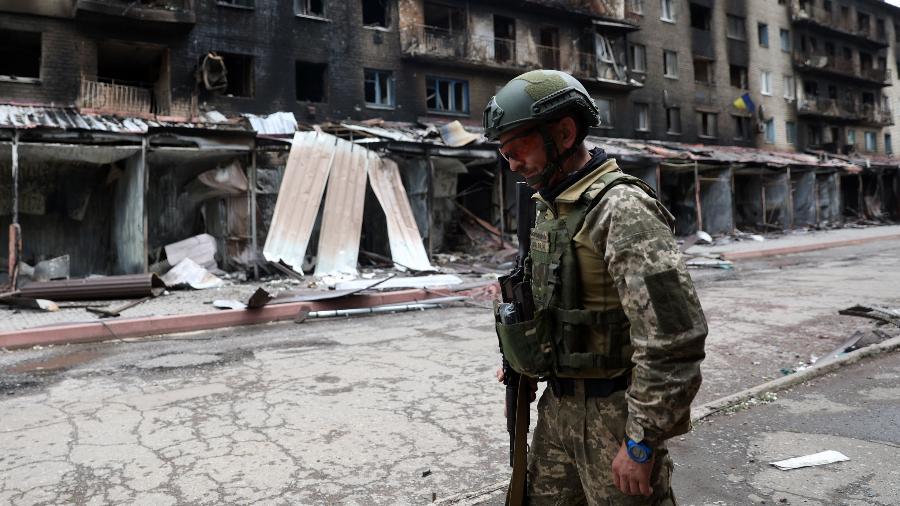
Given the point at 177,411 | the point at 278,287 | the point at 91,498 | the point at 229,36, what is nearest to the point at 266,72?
the point at 229,36

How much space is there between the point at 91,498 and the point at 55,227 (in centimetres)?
1273

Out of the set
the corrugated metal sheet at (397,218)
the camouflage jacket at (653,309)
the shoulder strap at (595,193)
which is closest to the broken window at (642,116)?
the corrugated metal sheet at (397,218)

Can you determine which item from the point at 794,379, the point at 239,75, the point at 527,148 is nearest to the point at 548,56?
the point at 239,75

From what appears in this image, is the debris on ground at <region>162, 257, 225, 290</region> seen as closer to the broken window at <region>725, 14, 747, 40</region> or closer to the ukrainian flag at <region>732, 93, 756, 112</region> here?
the ukrainian flag at <region>732, 93, 756, 112</region>

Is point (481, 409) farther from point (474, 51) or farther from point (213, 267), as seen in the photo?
point (474, 51)

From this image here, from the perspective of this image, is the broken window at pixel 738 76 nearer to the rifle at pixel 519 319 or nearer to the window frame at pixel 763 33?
the window frame at pixel 763 33

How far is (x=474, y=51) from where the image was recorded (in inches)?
830

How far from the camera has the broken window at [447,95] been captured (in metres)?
20.6

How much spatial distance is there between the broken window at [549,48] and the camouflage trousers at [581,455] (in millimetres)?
22846

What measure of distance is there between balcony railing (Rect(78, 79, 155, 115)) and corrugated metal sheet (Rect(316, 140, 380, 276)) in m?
6.31

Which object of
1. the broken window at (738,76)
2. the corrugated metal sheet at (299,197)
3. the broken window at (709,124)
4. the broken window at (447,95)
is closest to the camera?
the corrugated metal sheet at (299,197)

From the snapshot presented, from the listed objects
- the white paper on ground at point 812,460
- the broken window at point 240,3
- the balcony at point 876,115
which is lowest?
the white paper on ground at point 812,460

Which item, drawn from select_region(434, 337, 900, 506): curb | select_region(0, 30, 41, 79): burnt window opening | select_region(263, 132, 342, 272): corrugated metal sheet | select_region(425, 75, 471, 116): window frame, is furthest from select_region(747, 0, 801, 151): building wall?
select_region(0, 30, 41, 79): burnt window opening

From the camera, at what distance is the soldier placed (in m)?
1.38
